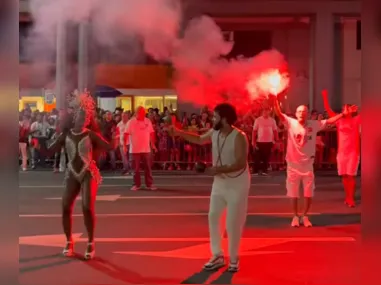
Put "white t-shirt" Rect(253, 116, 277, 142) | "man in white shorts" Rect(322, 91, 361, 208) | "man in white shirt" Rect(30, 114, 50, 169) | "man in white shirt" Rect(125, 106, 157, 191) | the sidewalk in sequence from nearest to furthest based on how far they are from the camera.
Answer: "man in white shorts" Rect(322, 91, 361, 208)
"man in white shirt" Rect(125, 106, 157, 191)
"white t-shirt" Rect(253, 116, 277, 142)
the sidewalk
"man in white shirt" Rect(30, 114, 50, 169)

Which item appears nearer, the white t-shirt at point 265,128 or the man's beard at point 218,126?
the man's beard at point 218,126

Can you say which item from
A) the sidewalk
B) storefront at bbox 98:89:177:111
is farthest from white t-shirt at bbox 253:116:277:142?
storefront at bbox 98:89:177:111

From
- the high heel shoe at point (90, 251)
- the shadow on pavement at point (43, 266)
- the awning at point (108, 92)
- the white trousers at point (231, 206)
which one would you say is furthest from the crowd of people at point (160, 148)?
the white trousers at point (231, 206)

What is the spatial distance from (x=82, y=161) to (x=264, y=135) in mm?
9892

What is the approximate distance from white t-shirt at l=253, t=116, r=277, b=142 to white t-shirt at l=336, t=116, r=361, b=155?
5.12 m

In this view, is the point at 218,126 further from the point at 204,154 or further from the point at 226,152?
the point at 204,154

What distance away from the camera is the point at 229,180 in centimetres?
735

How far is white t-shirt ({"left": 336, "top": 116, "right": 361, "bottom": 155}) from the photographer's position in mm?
12042

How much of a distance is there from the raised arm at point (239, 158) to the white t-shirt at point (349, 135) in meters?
5.12

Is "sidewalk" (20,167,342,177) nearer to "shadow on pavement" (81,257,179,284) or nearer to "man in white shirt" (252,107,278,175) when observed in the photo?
"man in white shirt" (252,107,278,175)

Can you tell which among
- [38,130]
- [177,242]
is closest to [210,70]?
[177,242]

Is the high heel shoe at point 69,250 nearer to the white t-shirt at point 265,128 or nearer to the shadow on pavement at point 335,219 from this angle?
the shadow on pavement at point 335,219

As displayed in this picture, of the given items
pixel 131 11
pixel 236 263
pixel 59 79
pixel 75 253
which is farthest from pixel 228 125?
pixel 59 79

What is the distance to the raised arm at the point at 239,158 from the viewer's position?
7258 mm
